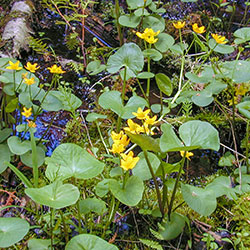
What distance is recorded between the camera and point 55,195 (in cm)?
87

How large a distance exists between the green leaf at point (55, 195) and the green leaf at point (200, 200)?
374 millimetres

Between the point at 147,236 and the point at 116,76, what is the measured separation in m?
1.18

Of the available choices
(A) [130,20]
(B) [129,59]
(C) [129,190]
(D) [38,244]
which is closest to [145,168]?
(C) [129,190]

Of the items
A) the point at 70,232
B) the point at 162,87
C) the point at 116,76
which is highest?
the point at 162,87

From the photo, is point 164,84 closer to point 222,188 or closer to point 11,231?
point 222,188

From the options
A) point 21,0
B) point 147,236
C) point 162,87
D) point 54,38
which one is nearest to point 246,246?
point 147,236

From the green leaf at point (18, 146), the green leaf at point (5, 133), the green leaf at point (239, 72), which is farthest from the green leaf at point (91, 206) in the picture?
the green leaf at point (239, 72)

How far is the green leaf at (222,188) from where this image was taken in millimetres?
1157

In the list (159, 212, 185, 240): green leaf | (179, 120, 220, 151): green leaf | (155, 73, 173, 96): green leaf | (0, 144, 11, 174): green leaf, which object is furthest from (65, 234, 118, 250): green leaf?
(155, 73, 173, 96): green leaf

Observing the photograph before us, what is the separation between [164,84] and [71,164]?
67cm

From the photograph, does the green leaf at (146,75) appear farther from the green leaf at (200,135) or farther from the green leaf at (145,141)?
the green leaf at (145,141)

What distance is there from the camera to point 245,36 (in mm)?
1719

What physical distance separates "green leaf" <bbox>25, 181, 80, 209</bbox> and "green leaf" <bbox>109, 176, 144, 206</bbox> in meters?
0.14

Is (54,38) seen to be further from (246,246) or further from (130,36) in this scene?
(246,246)
